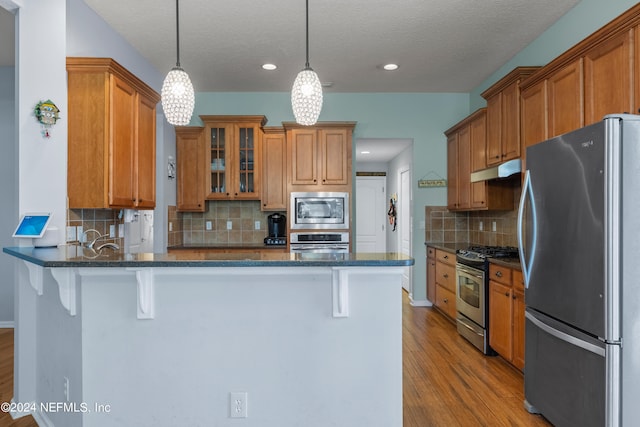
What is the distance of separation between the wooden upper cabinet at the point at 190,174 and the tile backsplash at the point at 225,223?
262 millimetres

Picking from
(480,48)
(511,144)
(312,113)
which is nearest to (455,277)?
(511,144)

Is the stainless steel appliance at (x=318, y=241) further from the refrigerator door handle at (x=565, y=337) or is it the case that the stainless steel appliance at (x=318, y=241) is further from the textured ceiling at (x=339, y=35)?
the refrigerator door handle at (x=565, y=337)

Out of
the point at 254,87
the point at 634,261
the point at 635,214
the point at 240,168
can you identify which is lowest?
the point at 634,261

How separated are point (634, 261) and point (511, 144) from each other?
1.90 meters

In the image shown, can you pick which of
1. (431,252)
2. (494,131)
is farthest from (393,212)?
(494,131)

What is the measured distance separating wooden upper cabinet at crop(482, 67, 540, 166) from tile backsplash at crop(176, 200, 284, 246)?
2.79 metres

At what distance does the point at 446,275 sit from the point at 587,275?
2.66 meters

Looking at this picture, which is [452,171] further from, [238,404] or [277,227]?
[238,404]

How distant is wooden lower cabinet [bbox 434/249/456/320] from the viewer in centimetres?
443

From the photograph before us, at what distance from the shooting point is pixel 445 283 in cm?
468

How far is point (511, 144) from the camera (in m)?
3.53

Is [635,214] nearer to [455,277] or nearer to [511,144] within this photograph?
[511,144]

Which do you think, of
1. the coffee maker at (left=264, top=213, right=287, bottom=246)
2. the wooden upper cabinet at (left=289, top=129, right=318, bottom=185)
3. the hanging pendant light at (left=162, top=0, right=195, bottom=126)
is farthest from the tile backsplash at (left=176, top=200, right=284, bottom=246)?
the hanging pendant light at (left=162, top=0, right=195, bottom=126)

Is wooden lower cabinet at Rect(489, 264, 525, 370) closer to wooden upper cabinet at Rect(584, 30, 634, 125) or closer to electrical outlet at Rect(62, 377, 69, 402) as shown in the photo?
wooden upper cabinet at Rect(584, 30, 634, 125)
